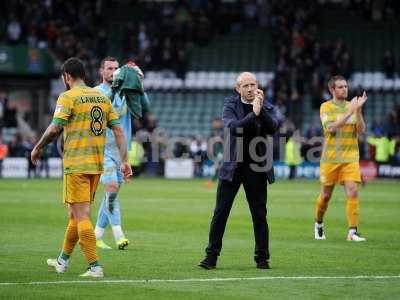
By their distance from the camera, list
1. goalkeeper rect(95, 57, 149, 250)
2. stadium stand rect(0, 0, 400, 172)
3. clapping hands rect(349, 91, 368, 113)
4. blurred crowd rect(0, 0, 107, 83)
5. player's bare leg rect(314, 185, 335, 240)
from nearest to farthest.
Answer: goalkeeper rect(95, 57, 149, 250), clapping hands rect(349, 91, 368, 113), player's bare leg rect(314, 185, 335, 240), stadium stand rect(0, 0, 400, 172), blurred crowd rect(0, 0, 107, 83)

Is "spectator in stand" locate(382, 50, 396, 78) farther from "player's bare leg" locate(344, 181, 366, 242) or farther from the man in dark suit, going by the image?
the man in dark suit

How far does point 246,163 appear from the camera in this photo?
13.0 m

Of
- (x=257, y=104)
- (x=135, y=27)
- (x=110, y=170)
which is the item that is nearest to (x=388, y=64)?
(x=135, y=27)

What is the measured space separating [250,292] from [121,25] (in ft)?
133

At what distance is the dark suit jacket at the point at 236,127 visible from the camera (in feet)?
41.5

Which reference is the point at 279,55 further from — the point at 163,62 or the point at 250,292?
the point at 250,292

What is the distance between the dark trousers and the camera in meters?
13.0

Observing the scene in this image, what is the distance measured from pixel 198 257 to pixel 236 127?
239 centimetres

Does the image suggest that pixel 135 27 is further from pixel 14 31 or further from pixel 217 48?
pixel 14 31

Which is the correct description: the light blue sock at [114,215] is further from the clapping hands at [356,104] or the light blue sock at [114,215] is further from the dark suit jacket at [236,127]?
the clapping hands at [356,104]

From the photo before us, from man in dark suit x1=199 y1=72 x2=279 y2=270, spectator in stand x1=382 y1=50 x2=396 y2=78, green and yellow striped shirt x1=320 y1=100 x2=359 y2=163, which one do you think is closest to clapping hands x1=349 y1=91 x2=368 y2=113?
green and yellow striped shirt x1=320 y1=100 x2=359 y2=163

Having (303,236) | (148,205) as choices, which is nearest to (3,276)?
(303,236)

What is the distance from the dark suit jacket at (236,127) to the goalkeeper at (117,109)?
287 cm

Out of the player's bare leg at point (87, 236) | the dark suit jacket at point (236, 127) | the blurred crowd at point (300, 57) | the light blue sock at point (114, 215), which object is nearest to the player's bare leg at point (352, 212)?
the light blue sock at point (114, 215)
